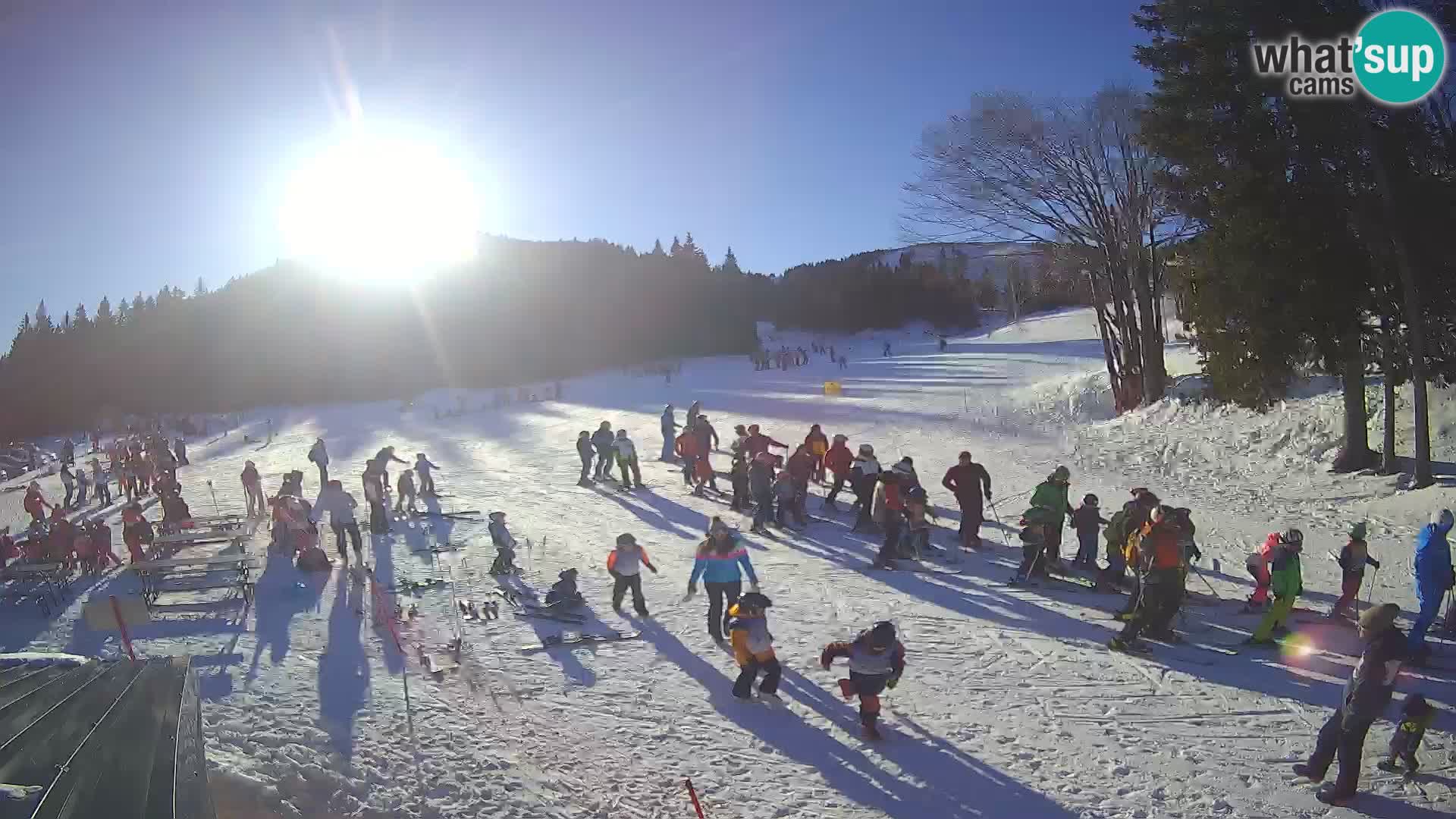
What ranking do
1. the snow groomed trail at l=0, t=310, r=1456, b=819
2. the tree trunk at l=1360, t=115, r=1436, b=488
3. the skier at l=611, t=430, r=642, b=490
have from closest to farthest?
the snow groomed trail at l=0, t=310, r=1456, b=819, the tree trunk at l=1360, t=115, r=1436, b=488, the skier at l=611, t=430, r=642, b=490

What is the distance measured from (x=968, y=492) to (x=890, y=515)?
1516mm

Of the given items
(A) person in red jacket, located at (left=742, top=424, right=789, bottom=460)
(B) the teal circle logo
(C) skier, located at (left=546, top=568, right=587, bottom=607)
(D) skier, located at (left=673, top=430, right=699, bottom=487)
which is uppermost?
(B) the teal circle logo

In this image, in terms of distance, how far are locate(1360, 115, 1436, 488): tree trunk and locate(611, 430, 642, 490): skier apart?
1347 centimetres

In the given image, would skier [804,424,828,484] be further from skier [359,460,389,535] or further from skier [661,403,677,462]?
skier [359,460,389,535]

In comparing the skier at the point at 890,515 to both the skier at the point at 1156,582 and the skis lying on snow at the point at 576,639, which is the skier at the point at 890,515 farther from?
the skis lying on snow at the point at 576,639

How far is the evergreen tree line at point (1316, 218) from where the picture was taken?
40.8 ft

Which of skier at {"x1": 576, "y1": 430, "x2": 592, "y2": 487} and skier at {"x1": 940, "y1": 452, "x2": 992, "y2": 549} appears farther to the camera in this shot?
skier at {"x1": 576, "y1": 430, "x2": 592, "y2": 487}


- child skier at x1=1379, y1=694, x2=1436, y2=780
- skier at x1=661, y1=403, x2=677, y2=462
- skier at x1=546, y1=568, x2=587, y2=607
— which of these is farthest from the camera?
skier at x1=661, y1=403, x2=677, y2=462

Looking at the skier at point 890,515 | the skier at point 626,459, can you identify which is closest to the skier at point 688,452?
the skier at point 626,459

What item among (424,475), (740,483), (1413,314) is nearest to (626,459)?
(740,483)

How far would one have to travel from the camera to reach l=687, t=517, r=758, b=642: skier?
8.62 meters

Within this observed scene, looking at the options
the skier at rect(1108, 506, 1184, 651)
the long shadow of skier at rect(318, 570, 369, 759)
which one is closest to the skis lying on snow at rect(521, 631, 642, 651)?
the long shadow of skier at rect(318, 570, 369, 759)

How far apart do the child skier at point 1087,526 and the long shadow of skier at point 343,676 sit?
836 centimetres

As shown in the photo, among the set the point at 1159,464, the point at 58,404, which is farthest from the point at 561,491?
the point at 58,404
